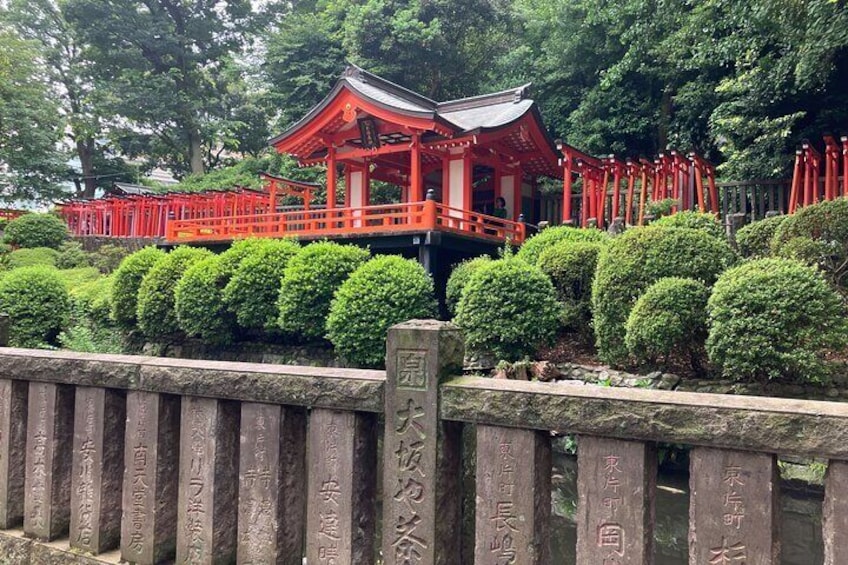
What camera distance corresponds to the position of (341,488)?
8.38 ft

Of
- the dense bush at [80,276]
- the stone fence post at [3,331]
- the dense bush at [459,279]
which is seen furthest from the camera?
the dense bush at [80,276]

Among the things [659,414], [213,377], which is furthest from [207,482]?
[659,414]

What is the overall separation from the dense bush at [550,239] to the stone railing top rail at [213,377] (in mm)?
7006

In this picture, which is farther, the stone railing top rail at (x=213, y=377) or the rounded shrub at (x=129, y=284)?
the rounded shrub at (x=129, y=284)

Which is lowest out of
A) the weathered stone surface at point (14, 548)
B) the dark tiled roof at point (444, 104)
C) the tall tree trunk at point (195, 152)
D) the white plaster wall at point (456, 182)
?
the weathered stone surface at point (14, 548)

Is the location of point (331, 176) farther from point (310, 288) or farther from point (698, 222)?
point (698, 222)

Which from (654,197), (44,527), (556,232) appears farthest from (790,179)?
(44,527)

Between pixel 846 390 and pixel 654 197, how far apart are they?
7568 mm

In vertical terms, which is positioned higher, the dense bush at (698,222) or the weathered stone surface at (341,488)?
the dense bush at (698,222)

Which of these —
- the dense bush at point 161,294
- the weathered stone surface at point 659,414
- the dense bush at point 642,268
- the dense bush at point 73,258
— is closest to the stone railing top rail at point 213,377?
the weathered stone surface at point 659,414

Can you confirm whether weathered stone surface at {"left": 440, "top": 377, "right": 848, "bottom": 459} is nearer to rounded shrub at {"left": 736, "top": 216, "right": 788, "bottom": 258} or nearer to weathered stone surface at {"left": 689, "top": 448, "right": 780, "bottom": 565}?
weathered stone surface at {"left": 689, "top": 448, "right": 780, "bottom": 565}

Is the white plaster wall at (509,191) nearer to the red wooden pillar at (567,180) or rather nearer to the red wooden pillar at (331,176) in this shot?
the red wooden pillar at (567,180)

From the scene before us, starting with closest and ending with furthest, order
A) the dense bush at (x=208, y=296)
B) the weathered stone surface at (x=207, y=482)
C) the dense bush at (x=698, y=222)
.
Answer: the weathered stone surface at (x=207, y=482), the dense bush at (x=698, y=222), the dense bush at (x=208, y=296)

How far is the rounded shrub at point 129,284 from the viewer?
11359 mm
